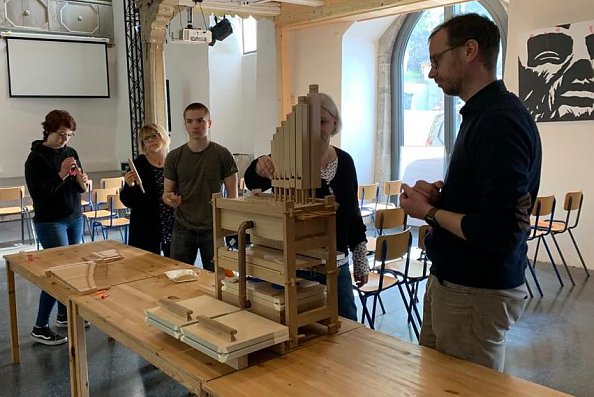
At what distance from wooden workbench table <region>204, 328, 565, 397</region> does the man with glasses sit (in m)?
0.13

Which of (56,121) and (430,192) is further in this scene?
(56,121)

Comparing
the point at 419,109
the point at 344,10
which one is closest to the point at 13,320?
the point at 344,10

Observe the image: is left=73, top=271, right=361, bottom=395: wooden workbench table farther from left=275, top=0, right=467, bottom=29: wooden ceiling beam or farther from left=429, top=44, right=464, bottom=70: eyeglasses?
left=275, top=0, right=467, bottom=29: wooden ceiling beam

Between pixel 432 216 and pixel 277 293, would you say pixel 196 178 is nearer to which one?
pixel 277 293

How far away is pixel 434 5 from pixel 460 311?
5200 mm

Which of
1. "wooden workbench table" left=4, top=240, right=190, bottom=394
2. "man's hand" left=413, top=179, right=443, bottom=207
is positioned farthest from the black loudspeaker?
"man's hand" left=413, top=179, right=443, bottom=207

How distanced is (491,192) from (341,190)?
94 cm

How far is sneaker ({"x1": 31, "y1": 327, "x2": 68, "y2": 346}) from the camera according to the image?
11.4 feet

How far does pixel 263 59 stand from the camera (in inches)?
315

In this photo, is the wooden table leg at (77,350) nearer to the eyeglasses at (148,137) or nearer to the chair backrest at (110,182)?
the eyeglasses at (148,137)

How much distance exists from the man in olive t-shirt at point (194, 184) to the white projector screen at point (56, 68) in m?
7.55

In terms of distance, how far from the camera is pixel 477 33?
4.88 ft

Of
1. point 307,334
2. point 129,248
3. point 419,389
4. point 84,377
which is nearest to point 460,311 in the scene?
point 419,389

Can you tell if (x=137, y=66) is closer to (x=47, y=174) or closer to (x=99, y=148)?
(x=99, y=148)
